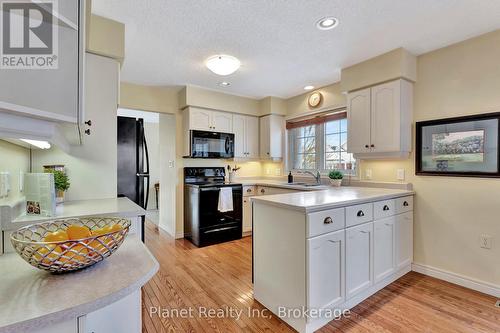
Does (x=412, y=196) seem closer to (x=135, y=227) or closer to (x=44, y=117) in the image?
(x=135, y=227)

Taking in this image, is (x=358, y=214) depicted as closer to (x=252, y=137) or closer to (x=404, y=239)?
(x=404, y=239)

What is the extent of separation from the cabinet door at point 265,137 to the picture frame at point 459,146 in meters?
2.21

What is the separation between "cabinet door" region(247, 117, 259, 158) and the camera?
4328 mm

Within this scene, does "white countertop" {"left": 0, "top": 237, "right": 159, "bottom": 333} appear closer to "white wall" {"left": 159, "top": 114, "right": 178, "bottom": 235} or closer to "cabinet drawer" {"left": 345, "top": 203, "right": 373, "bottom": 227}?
"cabinet drawer" {"left": 345, "top": 203, "right": 373, "bottom": 227}

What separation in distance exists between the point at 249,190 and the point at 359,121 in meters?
1.97

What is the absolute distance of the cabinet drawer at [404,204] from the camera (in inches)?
96.5

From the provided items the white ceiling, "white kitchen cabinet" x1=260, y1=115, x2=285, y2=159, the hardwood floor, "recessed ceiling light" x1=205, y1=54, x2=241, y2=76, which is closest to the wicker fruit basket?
the hardwood floor

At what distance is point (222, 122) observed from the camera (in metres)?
4.02

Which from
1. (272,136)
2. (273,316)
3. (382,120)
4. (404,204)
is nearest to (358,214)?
(404,204)

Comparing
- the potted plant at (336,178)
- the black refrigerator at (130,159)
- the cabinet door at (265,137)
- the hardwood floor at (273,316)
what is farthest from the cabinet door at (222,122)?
the hardwood floor at (273,316)

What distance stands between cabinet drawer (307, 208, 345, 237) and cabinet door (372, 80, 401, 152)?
123 cm

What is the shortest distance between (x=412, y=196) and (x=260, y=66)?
2.27 m

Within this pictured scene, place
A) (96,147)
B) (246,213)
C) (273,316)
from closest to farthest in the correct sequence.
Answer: (273,316)
(96,147)
(246,213)

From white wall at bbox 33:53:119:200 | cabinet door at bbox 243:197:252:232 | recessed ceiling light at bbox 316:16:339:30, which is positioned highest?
recessed ceiling light at bbox 316:16:339:30
